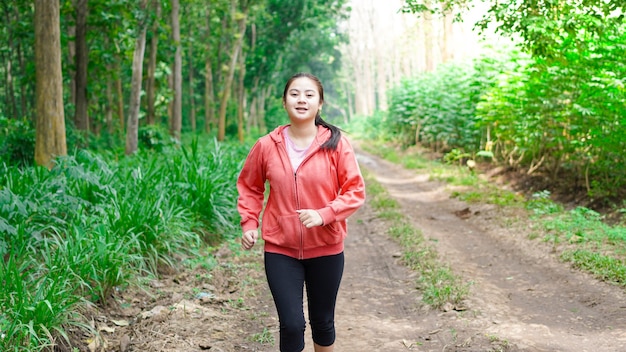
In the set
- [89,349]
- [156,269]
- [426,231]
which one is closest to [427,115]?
[426,231]

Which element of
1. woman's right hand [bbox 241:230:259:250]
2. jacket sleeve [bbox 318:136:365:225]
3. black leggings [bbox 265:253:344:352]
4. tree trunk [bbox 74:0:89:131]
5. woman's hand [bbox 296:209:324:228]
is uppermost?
tree trunk [bbox 74:0:89:131]

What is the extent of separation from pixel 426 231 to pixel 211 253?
3798mm

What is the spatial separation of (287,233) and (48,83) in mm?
6219

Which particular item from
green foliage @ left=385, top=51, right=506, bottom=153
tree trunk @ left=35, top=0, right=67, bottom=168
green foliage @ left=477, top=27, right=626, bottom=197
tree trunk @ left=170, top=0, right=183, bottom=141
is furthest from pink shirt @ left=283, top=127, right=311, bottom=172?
tree trunk @ left=170, top=0, right=183, bottom=141

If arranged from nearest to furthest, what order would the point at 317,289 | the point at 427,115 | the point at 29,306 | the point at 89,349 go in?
the point at 317,289, the point at 29,306, the point at 89,349, the point at 427,115

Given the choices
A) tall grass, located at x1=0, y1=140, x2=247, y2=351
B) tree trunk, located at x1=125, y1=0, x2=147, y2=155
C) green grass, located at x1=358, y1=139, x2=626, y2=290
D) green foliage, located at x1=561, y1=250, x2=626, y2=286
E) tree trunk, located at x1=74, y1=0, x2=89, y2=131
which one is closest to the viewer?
tall grass, located at x1=0, y1=140, x2=247, y2=351

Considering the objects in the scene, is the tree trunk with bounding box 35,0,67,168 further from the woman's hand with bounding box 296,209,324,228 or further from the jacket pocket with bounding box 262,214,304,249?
Answer: the woman's hand with bounding box 296,209,324,228

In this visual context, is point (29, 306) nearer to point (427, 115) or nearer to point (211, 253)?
point (211, 253)

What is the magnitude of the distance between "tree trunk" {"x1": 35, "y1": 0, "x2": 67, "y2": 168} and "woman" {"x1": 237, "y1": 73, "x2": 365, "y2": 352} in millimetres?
5730

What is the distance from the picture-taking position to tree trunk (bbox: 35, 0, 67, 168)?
7.89 m

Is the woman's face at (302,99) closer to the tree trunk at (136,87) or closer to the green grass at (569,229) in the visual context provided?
the green grass at (569,229)

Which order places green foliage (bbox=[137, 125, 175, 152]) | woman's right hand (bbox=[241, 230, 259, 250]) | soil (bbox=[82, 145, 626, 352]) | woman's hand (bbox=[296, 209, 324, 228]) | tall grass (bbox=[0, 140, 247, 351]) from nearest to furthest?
woman's hand (bbox=[296, 209, 324, 228])
woman's right hand (bbox=[241, 230, 259, 250])
tall grass (bbox=[0, 140, 247, 351])
soil (bbox=[82, 145, 626, 352])
green foliage (bbox=[137, 125, 175, 152])

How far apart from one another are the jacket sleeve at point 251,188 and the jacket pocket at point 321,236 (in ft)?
1.09

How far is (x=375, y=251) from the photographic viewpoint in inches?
313
